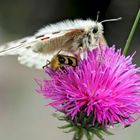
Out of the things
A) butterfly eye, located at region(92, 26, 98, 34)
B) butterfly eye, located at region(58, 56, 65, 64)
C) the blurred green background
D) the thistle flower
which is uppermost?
the blurred green background

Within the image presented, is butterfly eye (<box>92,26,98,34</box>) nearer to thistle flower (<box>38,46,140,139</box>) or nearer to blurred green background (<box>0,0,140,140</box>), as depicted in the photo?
thistle flower (<box>38,46,140,139</box>)

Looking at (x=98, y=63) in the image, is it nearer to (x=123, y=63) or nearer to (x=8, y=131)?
(x=123, y=63)

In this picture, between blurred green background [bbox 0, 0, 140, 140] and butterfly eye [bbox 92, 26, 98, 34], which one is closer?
butterfly eye [bbox 92, 26, 98, 34]

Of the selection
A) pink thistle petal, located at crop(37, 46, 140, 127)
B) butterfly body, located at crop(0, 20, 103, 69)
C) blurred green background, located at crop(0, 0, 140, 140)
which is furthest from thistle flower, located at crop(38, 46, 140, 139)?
blurred green background, located at crop(0, 0, 140, 140)

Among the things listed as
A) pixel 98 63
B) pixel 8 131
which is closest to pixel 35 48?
pixel 98 63

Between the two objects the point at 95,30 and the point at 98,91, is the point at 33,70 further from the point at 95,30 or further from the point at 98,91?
the point at 98,91

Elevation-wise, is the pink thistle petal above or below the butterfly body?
below

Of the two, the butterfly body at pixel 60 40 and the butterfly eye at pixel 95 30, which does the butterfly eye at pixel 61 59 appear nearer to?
the butterfly body at pixel 60 40
